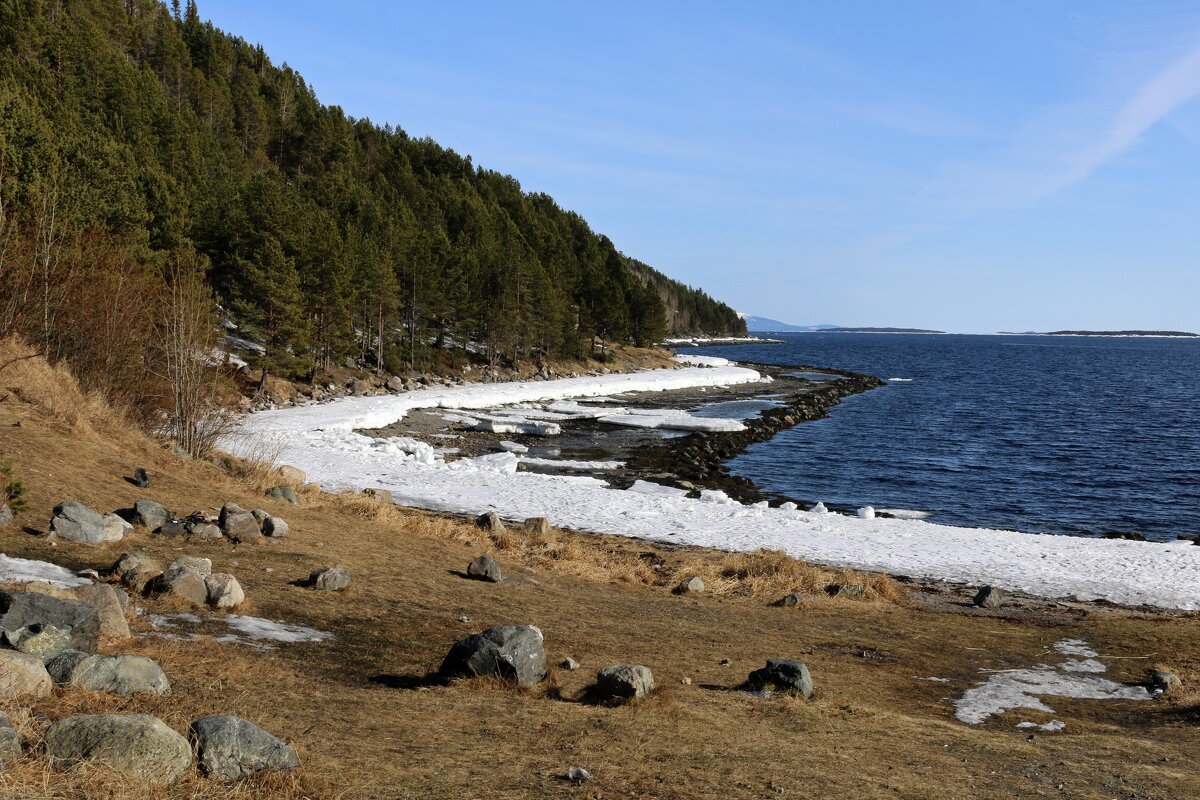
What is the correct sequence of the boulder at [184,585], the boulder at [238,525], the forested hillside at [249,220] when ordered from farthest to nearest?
1. the forested hillside at [249,220]
2. the boulder at [238,525]
3. the boulder at [184,585]

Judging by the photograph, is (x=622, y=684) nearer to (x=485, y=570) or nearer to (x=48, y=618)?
(x=48, y=618)

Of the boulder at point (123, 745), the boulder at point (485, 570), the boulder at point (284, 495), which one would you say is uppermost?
the boulder at point (123, 745)

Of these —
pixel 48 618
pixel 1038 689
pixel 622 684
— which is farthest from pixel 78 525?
pixel 1038 689

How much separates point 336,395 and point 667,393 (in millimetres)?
29759

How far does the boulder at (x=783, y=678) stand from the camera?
9.71m

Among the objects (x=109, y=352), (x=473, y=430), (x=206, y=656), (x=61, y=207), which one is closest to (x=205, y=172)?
(x=473, y=430)

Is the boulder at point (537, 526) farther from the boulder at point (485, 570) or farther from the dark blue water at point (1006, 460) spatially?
the dark blue water at point (1006, 460)

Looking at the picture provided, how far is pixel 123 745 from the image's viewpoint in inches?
206

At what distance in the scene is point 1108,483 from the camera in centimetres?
3697

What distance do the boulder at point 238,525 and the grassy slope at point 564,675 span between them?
0.51 m

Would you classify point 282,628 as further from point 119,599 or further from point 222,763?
point 222,763

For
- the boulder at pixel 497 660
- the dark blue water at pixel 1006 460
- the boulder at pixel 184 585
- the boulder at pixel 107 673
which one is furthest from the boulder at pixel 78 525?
the dark blue water at pixel 1006 460

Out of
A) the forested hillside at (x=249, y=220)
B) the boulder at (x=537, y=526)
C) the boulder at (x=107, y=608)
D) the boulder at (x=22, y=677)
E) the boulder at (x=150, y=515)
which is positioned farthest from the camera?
the forested hillside at (x=249, y=220)

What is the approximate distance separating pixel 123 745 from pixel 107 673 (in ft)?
5.26
